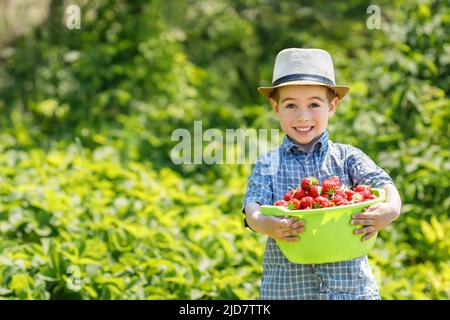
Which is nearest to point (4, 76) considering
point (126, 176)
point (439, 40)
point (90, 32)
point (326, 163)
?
point (90, 32)

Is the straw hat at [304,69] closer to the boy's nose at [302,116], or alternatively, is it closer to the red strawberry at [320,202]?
the boy's nose at [302,116]

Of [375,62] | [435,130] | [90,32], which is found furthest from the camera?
[90,32]

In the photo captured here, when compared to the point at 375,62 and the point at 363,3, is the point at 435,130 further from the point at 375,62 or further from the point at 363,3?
the point at 363,3

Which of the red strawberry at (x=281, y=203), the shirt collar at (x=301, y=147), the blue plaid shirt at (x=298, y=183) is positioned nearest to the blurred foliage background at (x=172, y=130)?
the blue plaid shirt at (x=298, y=183)

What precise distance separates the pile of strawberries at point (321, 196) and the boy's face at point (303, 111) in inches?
8.6

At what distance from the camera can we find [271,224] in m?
2.28

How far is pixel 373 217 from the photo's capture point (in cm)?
230

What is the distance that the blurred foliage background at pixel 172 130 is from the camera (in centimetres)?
374

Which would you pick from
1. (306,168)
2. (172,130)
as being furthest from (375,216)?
(172,130)

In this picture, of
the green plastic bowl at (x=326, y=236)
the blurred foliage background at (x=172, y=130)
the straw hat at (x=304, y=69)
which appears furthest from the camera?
the blurred foliage background at (x=172, y=130)

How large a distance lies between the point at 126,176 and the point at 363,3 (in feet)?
10.0

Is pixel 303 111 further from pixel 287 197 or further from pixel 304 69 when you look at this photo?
pixel 287 197

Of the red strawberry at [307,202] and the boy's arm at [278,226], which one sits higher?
the red strawberry at [307,202]

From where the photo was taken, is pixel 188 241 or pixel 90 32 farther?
pixel 90 32
